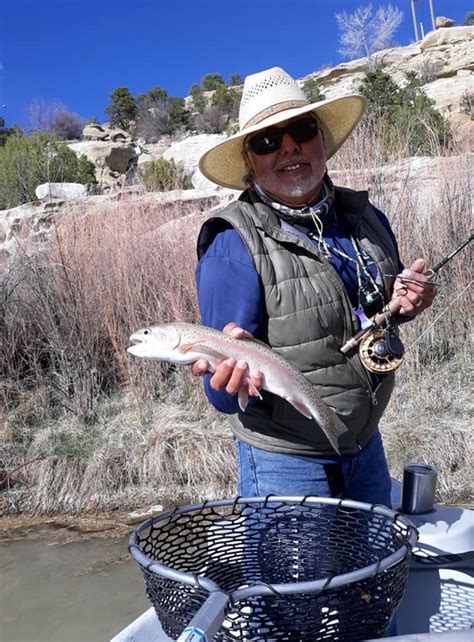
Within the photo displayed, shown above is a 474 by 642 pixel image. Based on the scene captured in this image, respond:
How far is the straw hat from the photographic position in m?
2.18

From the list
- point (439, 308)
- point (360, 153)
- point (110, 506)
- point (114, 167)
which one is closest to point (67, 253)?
point (110, 506)

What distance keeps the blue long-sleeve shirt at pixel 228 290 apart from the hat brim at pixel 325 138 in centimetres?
50

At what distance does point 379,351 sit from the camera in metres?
2.00

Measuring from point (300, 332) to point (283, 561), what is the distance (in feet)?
2.28

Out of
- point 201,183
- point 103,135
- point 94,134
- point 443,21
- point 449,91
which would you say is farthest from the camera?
point 443,21

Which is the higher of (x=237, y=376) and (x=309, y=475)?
(x=237, y=376)

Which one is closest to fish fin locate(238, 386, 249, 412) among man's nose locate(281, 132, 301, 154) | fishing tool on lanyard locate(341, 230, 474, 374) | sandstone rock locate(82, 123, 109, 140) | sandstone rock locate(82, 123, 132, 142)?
fishing tool on lanyard locate(341, 230, 474, 374)

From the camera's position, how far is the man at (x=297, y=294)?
74.3 inches

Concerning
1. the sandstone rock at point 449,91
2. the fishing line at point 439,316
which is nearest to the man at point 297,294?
the fishing line at point 439,316

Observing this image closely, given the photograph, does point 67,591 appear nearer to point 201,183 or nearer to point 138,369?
point 138,369

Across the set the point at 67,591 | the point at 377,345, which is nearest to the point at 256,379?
the point at 377,345

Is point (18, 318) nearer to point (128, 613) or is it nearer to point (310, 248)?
point (128, 613)

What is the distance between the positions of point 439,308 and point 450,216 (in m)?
0.96

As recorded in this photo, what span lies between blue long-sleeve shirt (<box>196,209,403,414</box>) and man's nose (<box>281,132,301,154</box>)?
0.37 meters
